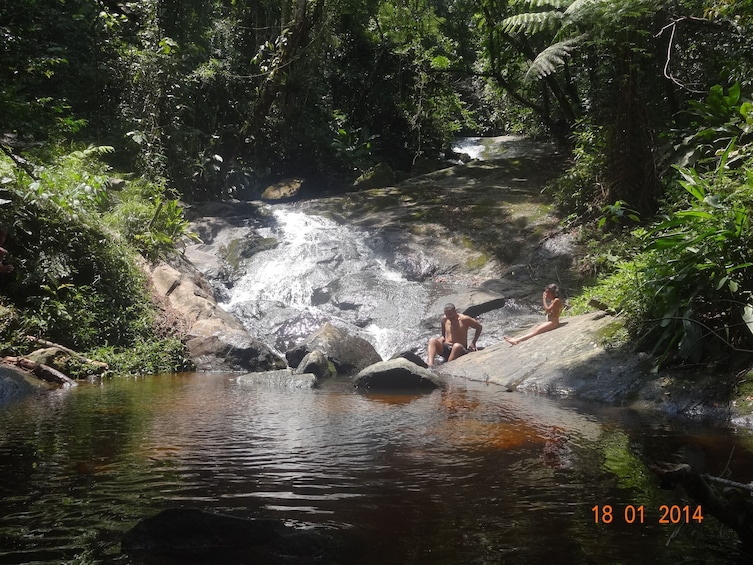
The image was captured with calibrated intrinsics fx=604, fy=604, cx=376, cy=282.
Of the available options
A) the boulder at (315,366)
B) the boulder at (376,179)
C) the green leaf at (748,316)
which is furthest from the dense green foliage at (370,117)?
the boulder at (315,366)

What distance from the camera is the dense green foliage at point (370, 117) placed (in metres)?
6.93

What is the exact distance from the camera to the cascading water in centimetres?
1270

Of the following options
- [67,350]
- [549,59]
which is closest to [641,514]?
[67,350]

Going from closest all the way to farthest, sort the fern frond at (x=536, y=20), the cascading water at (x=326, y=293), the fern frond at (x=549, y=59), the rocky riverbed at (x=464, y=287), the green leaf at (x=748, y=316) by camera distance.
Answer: the green leaf at (x=748, y=316) → the rocky riverbed at (x=464, y=287) → the fern frond at (x=536, y=20) → the fern frond at (x=549, y=59) → the cascading water at (x=326, y=293)

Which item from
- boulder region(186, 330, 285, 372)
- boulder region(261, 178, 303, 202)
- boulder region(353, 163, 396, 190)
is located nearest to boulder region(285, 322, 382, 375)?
boulder region(186, 330, 285, 372)

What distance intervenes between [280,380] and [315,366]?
117cm

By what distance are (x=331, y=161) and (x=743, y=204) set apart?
19.0m

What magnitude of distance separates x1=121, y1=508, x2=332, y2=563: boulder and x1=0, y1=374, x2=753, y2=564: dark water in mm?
118

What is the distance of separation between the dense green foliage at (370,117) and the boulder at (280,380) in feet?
9.33

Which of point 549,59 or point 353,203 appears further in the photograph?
point 353,203

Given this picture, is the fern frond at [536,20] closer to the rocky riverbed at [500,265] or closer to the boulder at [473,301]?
the rocky riverbed at [500,265]

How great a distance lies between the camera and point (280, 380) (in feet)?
29.0

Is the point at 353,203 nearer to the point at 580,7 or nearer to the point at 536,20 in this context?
the point at 536,20

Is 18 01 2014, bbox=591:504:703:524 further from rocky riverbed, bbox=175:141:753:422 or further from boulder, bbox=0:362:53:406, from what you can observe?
boulder, bbox=0:362:53:406
